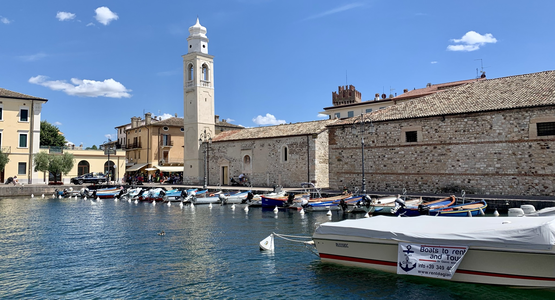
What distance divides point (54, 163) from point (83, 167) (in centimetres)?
557

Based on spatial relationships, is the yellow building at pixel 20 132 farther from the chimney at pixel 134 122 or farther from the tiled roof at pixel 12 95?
the chimney at pixel 134 122

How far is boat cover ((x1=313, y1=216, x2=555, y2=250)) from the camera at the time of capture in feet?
25.1

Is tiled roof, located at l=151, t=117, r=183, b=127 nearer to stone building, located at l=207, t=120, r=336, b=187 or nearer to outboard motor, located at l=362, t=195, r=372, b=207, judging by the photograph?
stone building, located at l=207, t=120, r=336, b=187

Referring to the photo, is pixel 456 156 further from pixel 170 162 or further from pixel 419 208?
pixel 170 162

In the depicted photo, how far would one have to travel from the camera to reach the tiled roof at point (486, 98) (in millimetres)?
21484

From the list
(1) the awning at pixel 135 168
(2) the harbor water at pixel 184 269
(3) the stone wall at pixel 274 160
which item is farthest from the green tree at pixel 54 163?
(2) the harbor water at pixel 184 269

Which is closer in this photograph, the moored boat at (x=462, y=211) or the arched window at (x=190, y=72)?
the moored boat at (x=462, y=211)

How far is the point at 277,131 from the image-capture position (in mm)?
36062

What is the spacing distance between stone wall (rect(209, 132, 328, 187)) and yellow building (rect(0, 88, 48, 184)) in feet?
61.9

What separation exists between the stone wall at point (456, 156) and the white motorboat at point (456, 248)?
45.6 ft

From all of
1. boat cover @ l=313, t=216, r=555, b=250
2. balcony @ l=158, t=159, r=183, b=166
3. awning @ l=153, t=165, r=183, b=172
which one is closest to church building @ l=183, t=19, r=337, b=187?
awning @ l=153, t=165, r=183, b=172

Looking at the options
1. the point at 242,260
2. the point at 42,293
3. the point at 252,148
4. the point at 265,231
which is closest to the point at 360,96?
the point at 252,148

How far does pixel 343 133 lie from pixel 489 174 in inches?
391

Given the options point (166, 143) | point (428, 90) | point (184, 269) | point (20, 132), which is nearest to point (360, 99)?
point (428, 90)
